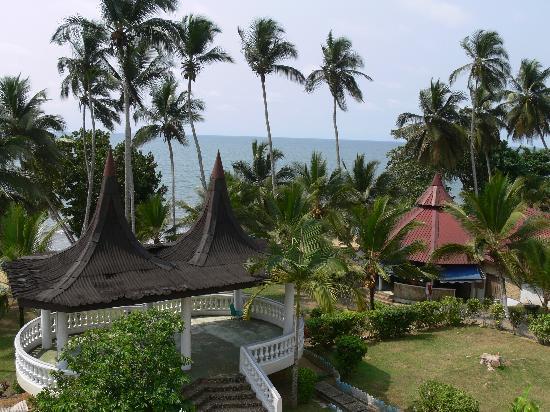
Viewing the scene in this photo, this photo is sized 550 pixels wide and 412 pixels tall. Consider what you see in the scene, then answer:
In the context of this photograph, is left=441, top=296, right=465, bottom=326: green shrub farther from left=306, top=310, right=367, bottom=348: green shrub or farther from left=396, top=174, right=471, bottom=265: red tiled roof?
left=306, top=310, right=367, bottom=348: green shrub

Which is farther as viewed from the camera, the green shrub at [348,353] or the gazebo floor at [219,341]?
the green shrub at [348,353]

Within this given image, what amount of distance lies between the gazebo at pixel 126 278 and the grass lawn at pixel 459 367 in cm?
396

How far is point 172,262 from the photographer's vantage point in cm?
1698

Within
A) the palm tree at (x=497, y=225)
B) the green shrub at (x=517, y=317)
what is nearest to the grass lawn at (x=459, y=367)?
the green shrub at (x=517, y=317)

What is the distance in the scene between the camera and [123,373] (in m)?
11.4

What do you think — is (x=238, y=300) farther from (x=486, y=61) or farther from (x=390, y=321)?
(x=486, y=61)

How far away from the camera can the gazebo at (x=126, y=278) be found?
1470 centimetres

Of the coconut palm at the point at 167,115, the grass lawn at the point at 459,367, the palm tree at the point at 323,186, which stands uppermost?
the coconut palm at the point at 167,115

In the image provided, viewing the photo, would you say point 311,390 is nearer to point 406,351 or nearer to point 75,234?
point 406,351

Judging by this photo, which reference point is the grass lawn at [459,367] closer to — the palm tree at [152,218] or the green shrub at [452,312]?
the green shrub at [452,312]

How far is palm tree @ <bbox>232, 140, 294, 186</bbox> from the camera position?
1684 inches

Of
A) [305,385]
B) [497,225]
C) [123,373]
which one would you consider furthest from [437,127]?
[123,373]

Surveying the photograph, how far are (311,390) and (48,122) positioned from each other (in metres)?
28.3

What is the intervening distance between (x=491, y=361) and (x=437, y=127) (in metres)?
27.6
